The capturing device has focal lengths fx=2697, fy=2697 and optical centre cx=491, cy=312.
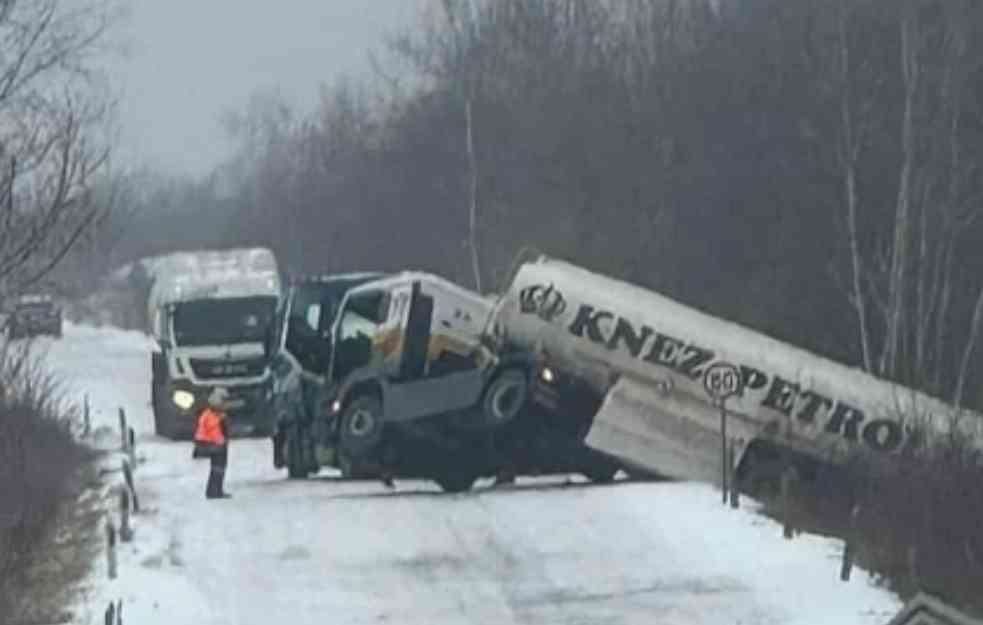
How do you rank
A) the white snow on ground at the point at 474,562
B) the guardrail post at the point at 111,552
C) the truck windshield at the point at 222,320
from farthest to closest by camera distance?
the truck windshield at the point at 222,320 < the guardrail post at the point at 111,552 < the white snow on ground at the point at 474,562

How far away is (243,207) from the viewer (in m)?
138

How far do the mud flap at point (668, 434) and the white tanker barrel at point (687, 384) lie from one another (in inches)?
0.5

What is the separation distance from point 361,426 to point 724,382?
4986 millimetres

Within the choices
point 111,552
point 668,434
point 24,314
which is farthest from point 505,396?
point 24,314

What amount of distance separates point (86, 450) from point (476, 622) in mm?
23772

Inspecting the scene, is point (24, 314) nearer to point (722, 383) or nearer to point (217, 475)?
point (217, 475)

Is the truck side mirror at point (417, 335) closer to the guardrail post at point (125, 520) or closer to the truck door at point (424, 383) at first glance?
the truck door at point (424, 383)

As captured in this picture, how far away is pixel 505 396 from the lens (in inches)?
1406

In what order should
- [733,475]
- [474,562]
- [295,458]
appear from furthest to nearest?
[295,458]
[733,475]
[474,562]

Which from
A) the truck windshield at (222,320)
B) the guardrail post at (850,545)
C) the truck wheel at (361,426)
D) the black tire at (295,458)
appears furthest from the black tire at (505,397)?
the truck windshield at (222,320)

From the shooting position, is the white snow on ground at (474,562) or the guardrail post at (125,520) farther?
the guardrail post at (125,520)

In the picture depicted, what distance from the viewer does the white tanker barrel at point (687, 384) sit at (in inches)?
1372

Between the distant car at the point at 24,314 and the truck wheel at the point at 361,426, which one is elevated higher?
the distant car at the point at 24,314

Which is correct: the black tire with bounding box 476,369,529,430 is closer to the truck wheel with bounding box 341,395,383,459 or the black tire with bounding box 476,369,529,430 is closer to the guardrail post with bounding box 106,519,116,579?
the truck wheel with bounding box 341,395,383,459
